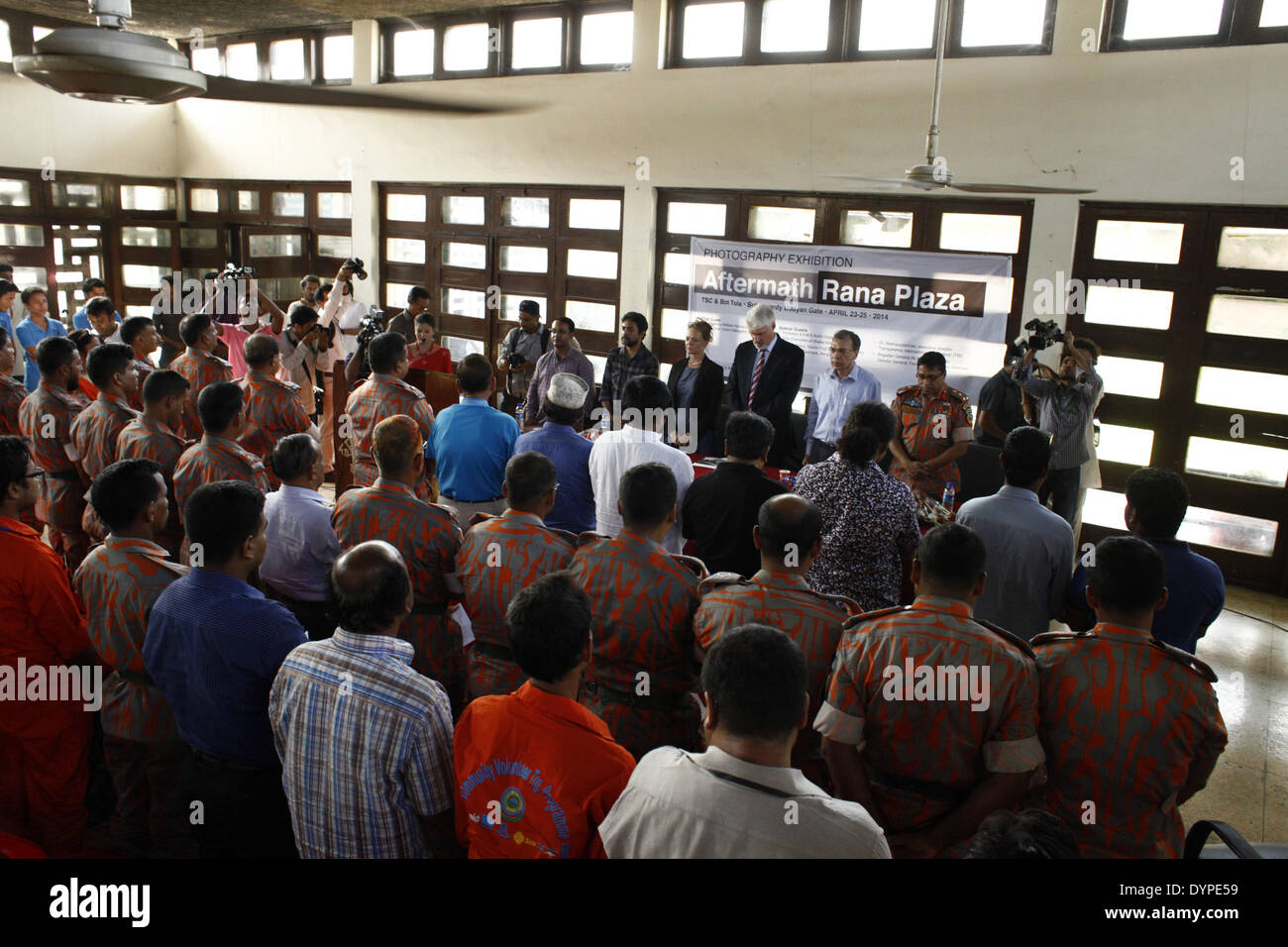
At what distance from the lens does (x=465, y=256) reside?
9883 mm

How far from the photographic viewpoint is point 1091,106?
627 centimetres

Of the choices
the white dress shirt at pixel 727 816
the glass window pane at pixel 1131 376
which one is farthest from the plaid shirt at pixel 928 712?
the glass window pane at pixel 1131 376

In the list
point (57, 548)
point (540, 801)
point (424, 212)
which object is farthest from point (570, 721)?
point (424, 212)

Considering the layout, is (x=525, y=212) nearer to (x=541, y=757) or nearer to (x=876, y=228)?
(x=876, y=228)

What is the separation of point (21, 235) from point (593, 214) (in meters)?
7.20

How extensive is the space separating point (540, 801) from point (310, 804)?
652 mm

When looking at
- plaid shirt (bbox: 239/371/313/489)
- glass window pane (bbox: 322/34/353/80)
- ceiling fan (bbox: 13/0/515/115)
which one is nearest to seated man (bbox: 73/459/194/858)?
ceiling fan (bbox: 13/0/515/115)

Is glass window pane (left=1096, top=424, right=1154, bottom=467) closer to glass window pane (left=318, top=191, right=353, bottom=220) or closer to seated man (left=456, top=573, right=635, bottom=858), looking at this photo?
seated man (left=456, top=573, right=635, bottom=858)

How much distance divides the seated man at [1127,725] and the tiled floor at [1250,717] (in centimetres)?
175

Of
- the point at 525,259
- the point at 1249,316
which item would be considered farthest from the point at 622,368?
the point at 1249,316

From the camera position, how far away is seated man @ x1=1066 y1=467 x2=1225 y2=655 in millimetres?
2902

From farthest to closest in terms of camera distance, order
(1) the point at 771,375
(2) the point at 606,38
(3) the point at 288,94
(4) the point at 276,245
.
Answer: (4) the point at 276,245, (2) the point at 606,38, (1) the point at 771,375, (3) the point at 288,94

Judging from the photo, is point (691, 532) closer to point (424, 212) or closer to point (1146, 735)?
point (1146, 735)

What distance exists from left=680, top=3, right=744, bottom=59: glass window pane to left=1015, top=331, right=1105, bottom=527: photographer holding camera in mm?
4110
